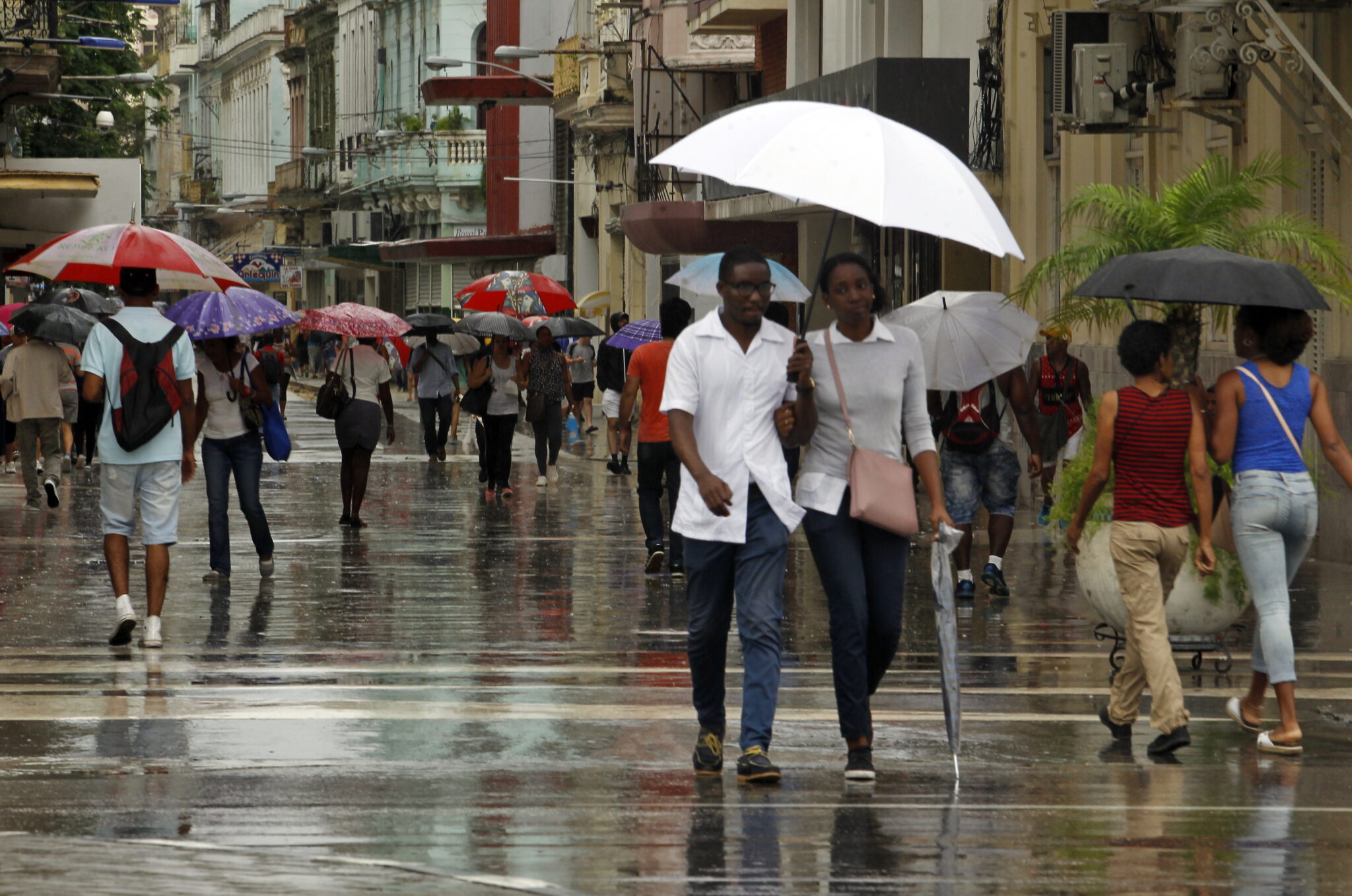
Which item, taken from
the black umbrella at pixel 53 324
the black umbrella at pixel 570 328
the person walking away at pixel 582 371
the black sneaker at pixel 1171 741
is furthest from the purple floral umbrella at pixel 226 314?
the person walking away at pixel 582 371

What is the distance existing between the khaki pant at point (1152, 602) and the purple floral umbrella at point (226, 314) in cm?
769

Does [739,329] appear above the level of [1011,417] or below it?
above

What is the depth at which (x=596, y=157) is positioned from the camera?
49406mm

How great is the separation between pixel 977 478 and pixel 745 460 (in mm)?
6376

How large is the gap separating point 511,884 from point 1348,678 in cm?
570

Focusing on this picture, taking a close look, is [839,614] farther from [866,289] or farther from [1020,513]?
[1020,513]

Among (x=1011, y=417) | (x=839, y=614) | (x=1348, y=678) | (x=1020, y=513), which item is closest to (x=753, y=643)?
(x=839, y=614)

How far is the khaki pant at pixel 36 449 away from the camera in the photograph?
21031 mm

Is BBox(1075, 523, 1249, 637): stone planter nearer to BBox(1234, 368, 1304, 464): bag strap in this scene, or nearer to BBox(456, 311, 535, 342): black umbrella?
BBox(1234, 368, 1304, 464): bag strap

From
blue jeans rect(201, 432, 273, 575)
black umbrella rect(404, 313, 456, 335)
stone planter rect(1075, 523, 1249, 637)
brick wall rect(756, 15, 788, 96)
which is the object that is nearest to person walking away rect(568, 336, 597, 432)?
brick wall rect(756, 15, 788, 96)

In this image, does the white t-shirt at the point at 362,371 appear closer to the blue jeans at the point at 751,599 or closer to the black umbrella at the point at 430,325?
the black umbrella at the point at 430,325

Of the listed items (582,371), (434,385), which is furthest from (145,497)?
(582,371)

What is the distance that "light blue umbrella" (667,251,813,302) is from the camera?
15.4m

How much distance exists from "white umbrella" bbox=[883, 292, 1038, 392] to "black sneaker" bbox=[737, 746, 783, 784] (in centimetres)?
583
